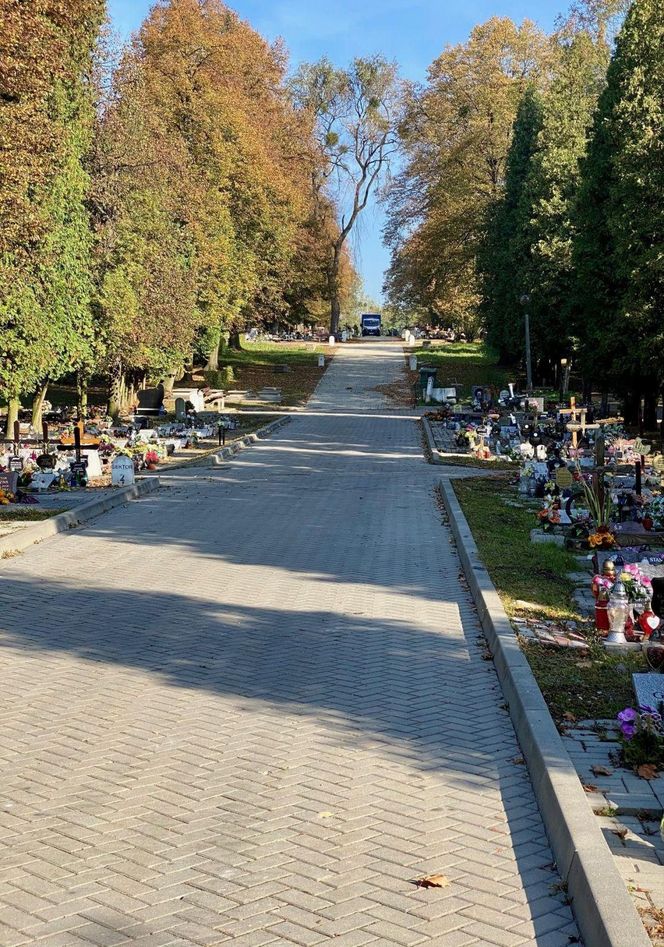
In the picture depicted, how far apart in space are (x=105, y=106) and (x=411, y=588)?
26223mm

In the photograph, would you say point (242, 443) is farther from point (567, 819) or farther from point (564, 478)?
point (567, 819)

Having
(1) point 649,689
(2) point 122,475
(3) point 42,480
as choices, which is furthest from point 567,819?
(2) point 122,475

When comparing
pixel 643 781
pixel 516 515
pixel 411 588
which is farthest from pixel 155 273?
pixel 643 781

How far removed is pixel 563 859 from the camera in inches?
177

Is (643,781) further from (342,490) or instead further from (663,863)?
(342,490)

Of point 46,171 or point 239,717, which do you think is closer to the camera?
point 239,717

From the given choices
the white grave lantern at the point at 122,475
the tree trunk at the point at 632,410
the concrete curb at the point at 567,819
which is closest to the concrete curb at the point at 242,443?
the white grave lantern at the point at 122,475

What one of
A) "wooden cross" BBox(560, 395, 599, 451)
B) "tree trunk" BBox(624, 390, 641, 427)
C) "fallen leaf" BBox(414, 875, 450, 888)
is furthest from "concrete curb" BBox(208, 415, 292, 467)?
"fallen leaf" BBox(414, 875, 450, 888)

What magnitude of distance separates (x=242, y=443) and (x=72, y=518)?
49.5ft

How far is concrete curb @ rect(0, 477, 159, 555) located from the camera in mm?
13609

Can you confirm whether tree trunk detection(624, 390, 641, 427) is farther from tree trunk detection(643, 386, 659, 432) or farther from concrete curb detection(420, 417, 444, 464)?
concrete curb detection(420, 417, 444, 464)

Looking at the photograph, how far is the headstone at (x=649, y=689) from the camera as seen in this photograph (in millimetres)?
6028

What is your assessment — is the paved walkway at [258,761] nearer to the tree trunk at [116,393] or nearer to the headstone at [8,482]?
the headstone at [8,482]

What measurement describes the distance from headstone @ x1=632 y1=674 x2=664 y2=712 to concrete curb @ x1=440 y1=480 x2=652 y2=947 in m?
0.54
